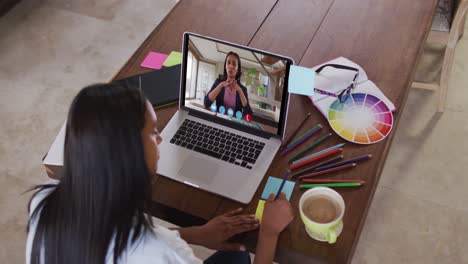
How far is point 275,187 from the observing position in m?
1.26

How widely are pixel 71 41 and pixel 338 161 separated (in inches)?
78.6

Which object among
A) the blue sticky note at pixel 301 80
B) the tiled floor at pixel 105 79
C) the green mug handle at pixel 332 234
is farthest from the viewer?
the tiled floor at pixel 105 79

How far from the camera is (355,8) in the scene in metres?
1.73

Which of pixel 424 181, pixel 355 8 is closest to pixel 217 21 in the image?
pixel 355 8

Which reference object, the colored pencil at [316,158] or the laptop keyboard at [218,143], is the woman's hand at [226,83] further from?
the colored pencil at [316,158]

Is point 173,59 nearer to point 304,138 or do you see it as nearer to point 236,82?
point 236,82

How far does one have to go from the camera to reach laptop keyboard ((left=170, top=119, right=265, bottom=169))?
1.33 metres

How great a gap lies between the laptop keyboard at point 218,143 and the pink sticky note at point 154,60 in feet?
0.92

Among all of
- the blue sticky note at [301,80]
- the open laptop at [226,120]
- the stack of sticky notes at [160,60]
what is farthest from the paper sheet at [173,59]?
the blue sticky note at [301,80]

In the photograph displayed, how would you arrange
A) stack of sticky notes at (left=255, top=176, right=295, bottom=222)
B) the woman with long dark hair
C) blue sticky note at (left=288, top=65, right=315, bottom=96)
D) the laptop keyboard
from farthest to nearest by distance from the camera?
blue sticky note at (left=288, top=65, right=315, bottom=96) < the laptop keyboard < stack of sticky notes at (left=255, top=176, right=295, bottom=222) < the woman with long dark hair

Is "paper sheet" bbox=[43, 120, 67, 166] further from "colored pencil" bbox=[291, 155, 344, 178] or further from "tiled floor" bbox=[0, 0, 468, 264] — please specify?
"tiled floor" bbox=[0, 0, 468, 264]

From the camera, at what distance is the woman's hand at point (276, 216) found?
1.16 meters

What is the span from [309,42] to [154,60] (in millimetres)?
510

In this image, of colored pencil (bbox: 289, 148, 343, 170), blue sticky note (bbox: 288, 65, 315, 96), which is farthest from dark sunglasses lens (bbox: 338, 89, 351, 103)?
colored pencil (bbox: 289, 148, 343, 170)
